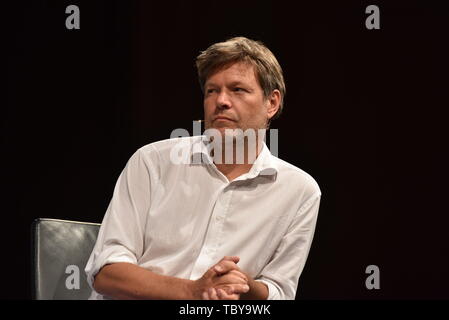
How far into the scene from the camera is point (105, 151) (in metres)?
2.90

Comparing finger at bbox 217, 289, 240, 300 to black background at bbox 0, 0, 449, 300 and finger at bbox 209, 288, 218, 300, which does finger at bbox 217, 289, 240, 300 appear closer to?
finger at bbox 209, 288, 218, 300

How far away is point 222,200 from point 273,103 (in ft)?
1.33

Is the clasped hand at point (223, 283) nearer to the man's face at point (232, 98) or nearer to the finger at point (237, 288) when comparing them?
the finger at point (237, 288)

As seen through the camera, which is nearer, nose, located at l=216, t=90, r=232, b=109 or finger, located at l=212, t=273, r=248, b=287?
finger, located at l=212, t=273, r=248, b=287

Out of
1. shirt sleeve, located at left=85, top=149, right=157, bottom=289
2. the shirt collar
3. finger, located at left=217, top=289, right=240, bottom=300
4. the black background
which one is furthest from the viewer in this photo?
the black background

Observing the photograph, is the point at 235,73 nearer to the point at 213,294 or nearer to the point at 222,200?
the point at 222,200

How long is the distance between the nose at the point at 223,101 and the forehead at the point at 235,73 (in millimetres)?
50

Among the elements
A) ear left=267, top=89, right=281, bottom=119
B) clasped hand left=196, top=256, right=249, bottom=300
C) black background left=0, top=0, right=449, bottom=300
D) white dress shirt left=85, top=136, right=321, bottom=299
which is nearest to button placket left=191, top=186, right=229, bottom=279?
white dress shirt left=85, top=136, right=321, bottom=299

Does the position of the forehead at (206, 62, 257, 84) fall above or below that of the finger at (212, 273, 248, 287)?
above

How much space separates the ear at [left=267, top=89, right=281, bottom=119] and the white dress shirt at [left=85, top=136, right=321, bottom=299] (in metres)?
0.19

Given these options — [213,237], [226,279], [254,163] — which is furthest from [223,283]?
[254,163]

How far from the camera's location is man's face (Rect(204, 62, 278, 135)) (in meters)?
1.93

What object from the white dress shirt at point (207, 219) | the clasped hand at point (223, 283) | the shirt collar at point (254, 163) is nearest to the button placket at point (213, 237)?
the white dress shirt at point (207, 219)

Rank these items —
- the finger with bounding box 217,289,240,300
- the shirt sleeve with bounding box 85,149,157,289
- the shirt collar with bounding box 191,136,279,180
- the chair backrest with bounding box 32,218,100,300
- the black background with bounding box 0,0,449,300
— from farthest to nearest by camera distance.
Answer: the black background with bounding box 0,0,449,300, the shirt collar with bounding box 191,136,279,180, the chair backrest with bounding box 32,218,100,300, the shirt sleeve with bounding box 85,149,157,289, the finger with bounding box 217,289,240,300
